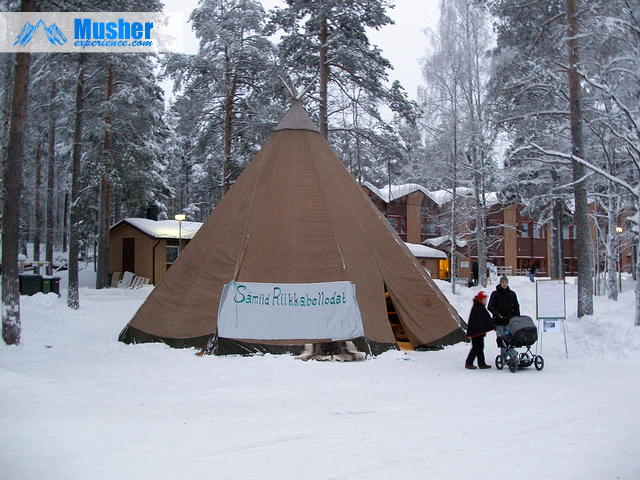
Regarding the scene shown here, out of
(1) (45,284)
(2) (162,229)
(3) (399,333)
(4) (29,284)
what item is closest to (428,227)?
(2) (162,229)

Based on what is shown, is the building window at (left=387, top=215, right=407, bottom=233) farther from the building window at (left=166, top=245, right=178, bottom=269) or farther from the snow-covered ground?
the snow-covered ground

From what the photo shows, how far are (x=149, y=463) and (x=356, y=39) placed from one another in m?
16.0

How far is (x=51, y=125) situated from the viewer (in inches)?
1251

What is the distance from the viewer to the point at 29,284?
18.1 m

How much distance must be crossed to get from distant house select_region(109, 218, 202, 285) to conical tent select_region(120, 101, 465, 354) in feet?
59.6

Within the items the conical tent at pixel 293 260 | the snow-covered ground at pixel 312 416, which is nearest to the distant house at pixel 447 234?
the conical tent at pixel 293 260

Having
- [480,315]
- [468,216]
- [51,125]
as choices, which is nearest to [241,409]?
[480,315]

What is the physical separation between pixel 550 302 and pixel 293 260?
5173mm

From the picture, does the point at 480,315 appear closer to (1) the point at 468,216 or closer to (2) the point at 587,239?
(2) the point at 587,239

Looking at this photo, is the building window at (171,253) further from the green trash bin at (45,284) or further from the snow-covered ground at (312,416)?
the snow-covered ground at (312,416)

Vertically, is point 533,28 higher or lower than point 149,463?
higher

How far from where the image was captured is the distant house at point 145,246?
96.1ft

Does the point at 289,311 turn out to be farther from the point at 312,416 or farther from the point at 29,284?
the point at 29,284

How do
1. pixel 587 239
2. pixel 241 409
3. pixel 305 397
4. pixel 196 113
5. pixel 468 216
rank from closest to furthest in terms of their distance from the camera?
pixel 241 409 → pixel 305 397 → pixel 587 239 → pixel 196 113 → pixel 468 216
